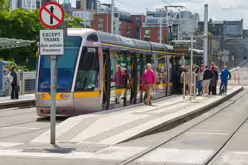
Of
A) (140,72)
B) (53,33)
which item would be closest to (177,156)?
(53,33)

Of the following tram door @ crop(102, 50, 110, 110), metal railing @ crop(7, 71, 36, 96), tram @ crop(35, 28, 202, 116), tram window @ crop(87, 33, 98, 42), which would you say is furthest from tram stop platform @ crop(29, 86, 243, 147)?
metal railing @ crop(7, 71, 36, 96)

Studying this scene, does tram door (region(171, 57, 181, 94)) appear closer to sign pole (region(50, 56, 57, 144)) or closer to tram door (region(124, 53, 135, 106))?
tram door (region(124, 53, 135, 106))

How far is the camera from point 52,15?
12773 mm

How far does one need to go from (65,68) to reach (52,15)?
6.50 meters

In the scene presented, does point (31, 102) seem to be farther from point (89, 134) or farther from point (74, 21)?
point (74, 21)

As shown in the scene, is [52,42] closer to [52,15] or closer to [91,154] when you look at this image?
[52,15]

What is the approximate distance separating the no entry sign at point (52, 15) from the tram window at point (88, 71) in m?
6.46

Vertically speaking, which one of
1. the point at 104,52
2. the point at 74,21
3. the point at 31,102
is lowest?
the point at 31,102

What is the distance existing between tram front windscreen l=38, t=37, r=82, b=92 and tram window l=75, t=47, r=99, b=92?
0.81ft

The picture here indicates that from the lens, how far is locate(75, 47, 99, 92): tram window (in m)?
19.3

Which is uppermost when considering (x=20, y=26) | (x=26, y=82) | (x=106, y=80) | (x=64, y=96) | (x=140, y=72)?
(x=20, y=26)

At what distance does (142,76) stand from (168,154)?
1473 centimetres

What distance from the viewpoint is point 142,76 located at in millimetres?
26406

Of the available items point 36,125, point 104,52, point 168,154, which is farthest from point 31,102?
point 168,154
